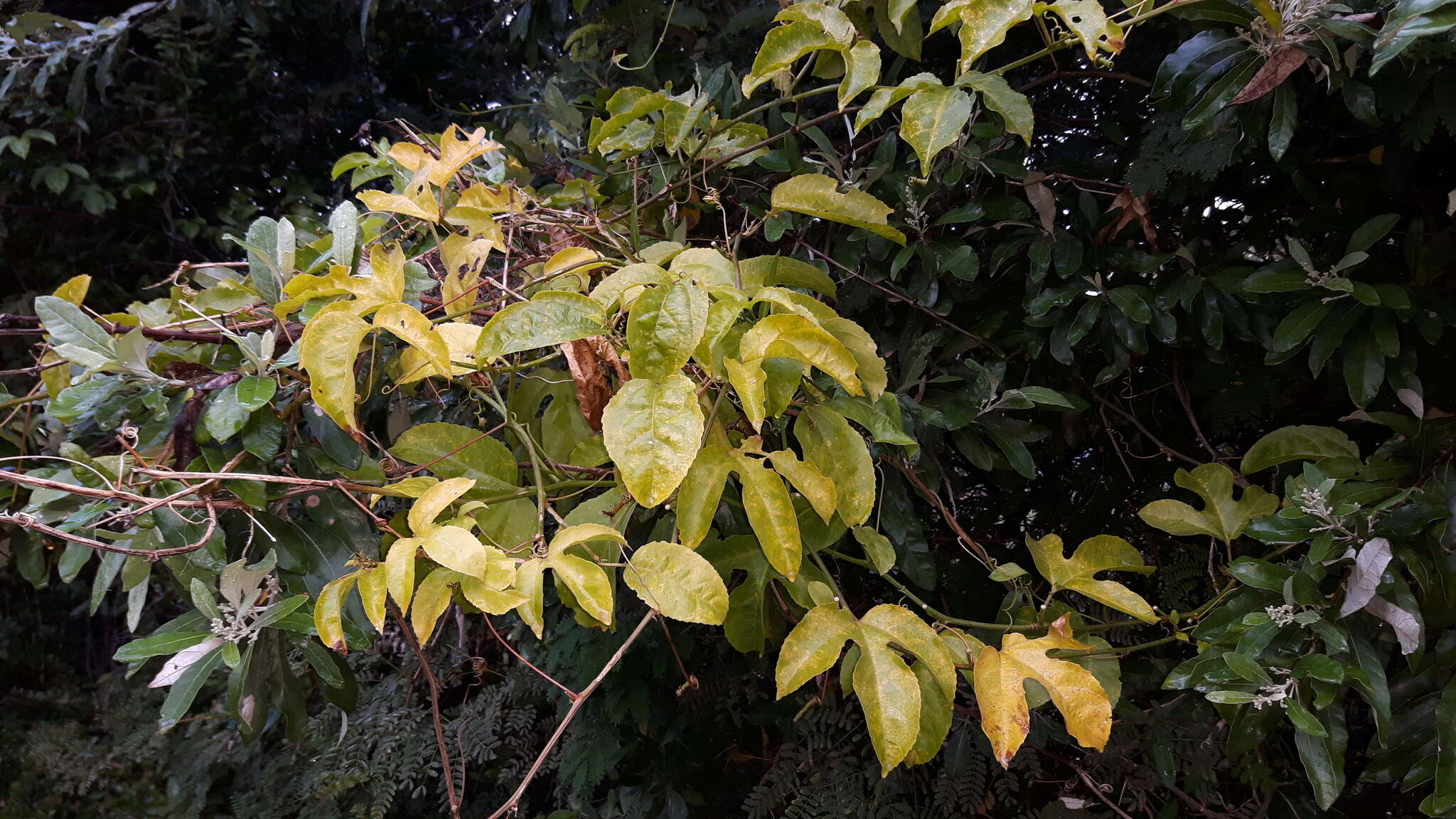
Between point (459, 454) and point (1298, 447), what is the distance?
84cm

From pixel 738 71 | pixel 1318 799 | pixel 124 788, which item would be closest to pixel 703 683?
pixel 1318 799

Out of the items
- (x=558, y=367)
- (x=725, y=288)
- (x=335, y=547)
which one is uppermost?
(x=725, y=288)

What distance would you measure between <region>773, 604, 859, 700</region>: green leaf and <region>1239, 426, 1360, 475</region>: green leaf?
1.68 ft

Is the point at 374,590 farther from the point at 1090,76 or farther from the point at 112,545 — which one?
the point at 1090,76

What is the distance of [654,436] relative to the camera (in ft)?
1.77

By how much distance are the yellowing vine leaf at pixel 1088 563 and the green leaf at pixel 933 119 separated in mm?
397

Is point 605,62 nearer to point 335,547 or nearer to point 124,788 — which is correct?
point 335,547

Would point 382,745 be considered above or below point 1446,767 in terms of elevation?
below

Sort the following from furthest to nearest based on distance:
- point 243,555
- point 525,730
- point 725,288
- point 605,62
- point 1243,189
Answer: point 525,730
point 605,62
point 1243,189
point 243,555
point 725,288

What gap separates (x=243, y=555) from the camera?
2.54 feet

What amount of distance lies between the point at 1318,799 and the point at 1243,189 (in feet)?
2.24

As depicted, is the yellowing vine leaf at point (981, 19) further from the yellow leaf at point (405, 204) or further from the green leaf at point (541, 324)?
the yellow leaf at point (405, 204)

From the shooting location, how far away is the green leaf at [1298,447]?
2.75 ft

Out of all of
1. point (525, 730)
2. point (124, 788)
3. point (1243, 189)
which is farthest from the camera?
point (124, 788)
